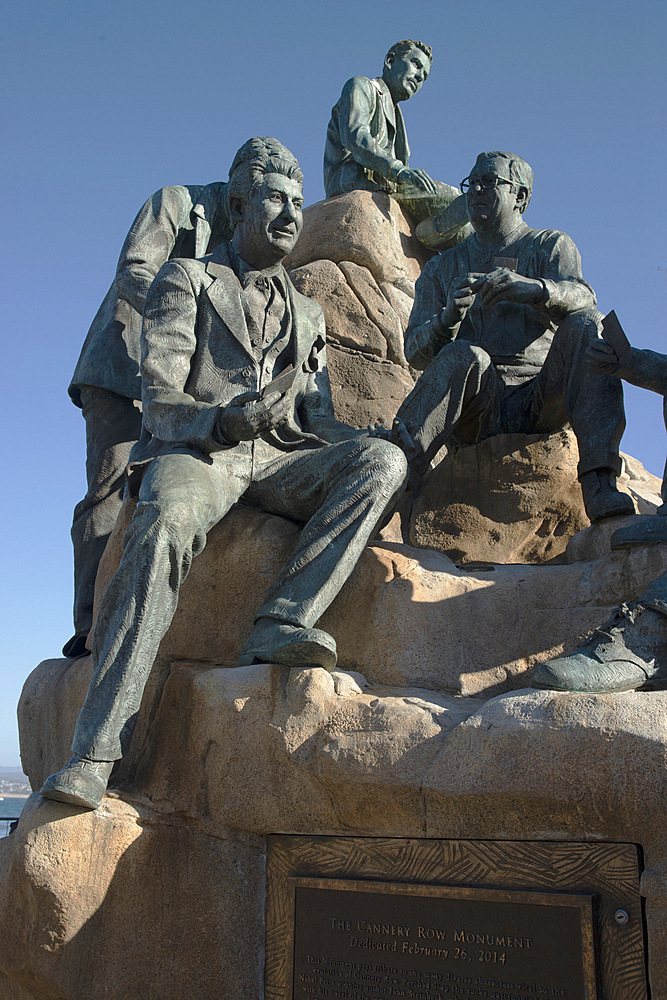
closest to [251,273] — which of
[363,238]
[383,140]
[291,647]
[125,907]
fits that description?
[291,647]

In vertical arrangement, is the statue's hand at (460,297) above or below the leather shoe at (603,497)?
above

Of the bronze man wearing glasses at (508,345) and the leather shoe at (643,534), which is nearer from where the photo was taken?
the leather shoe at (643,534)

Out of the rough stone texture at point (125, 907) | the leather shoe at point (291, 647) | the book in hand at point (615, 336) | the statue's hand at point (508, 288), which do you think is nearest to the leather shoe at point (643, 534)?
the book in hand at point (615, 336)

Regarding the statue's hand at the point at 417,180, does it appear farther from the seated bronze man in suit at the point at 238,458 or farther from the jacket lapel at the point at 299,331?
the jacket lapel at the point at 299,331

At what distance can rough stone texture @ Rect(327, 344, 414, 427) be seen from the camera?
5684 mm

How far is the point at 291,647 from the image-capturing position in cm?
308

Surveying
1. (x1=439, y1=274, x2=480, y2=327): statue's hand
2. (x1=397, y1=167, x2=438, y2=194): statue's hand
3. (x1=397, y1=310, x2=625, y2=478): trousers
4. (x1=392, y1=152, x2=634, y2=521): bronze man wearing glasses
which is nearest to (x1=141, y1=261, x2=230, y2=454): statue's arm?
(x1=392, y1=152, x2=634, y2=521): bronze man wearing glasses

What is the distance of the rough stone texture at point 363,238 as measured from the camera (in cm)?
621

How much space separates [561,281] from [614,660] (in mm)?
1978

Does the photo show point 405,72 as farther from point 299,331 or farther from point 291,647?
point 291,647

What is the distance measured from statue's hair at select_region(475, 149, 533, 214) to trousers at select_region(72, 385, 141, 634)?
221 cm

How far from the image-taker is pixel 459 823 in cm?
270

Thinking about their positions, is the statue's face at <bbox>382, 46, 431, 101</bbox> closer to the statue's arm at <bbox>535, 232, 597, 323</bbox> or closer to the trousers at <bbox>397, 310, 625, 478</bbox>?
the statue's arm at <bbox>535, 232, 597, 323</bbox>

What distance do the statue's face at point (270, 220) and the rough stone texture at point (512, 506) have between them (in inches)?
49.2
